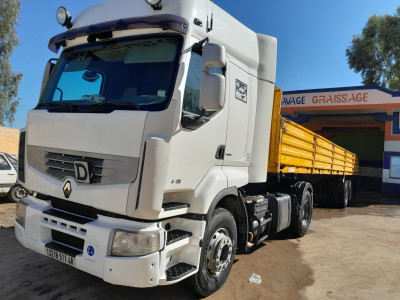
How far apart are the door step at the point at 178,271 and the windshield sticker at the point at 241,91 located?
1967 millimetres

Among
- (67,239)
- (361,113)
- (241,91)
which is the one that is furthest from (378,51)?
(67,239)

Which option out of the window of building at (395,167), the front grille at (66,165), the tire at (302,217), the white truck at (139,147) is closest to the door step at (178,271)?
the white truck at (139,147)

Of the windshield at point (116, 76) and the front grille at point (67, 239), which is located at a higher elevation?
the windshield at point (116, 76)

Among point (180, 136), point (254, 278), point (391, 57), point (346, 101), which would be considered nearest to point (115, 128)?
point (180, 136)

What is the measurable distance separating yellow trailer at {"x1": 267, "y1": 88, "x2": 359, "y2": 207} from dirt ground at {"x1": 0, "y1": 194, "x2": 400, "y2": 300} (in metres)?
1.38

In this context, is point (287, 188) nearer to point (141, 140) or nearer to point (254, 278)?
point (254, 278)

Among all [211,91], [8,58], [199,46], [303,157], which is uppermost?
[8,58]

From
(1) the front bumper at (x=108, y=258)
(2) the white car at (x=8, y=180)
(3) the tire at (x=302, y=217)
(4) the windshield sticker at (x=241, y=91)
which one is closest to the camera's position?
(1) the front bumper at (x=108, y=258)

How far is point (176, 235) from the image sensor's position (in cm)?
288

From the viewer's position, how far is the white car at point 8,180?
7918 millimetres

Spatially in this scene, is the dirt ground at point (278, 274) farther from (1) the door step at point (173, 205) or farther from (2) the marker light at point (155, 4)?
(2) the marker light at point (155, 4)

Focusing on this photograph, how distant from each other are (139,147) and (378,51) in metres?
31.3

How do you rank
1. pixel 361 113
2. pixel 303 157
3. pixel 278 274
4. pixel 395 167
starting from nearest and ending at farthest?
pixel 278 274 → pixel 303 157 → pixel 395 167 → pixel 361 113

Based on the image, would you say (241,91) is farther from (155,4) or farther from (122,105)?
(122,105)
